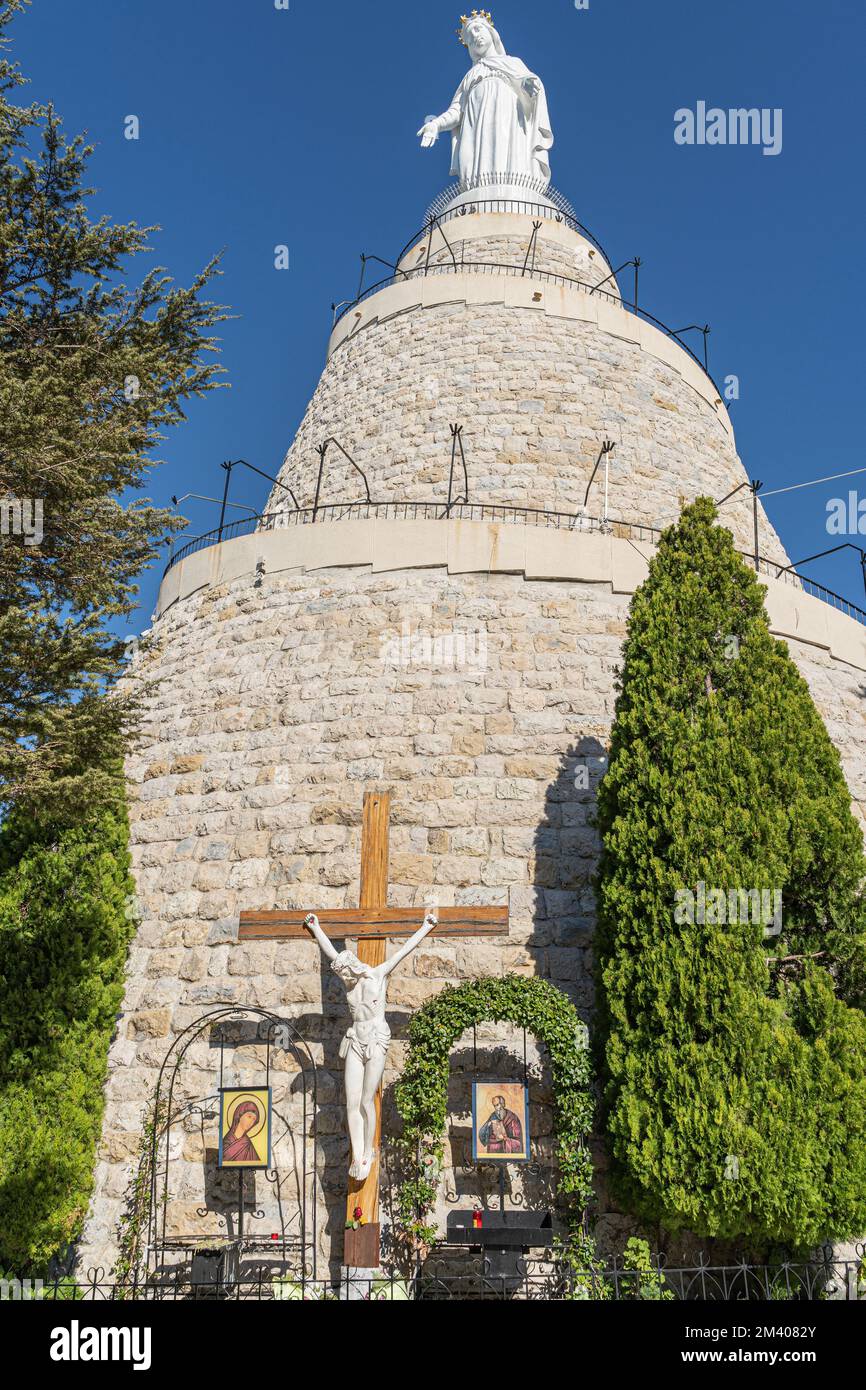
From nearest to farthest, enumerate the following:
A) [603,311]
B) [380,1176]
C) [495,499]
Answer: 1. [380,1176]
2. [495,499]
3. [603,311]

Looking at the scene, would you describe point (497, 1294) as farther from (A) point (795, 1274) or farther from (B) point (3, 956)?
(B) point (3, 956)

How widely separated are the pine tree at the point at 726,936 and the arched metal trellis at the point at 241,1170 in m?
2.63

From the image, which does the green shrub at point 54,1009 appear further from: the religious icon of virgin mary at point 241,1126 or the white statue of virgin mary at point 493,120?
the white statue of virgin mary at point 493,120

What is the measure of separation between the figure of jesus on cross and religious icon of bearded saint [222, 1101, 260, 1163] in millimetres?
787

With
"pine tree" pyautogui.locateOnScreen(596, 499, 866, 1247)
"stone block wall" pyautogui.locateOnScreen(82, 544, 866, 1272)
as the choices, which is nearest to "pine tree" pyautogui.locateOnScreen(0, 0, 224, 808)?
"stone block wall" pyautogui.locateOnScreen(82, 544, 866, 1272)

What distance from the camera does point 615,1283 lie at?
720cm

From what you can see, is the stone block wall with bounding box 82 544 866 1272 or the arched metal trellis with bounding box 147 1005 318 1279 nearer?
the arched metal trellis with bounding box 147 1005 318 1279

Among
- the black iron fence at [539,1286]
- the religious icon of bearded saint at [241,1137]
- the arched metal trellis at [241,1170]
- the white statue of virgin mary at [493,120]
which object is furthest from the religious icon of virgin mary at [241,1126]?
the white statue of virgin mary at [493,120]

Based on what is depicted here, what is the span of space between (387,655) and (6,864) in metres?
4.27

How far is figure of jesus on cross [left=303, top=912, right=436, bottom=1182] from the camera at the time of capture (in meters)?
7.99

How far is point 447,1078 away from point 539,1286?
1639 mm

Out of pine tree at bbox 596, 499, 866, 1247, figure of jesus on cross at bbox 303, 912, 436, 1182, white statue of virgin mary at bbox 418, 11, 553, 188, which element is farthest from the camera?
white statue of virgin mary at bbox 418, 11, 553, 188

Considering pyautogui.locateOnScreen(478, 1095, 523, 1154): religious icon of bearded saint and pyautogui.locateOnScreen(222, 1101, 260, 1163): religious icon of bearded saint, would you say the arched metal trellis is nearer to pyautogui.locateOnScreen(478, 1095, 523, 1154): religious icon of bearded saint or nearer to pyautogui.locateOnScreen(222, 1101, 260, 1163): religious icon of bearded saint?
pyautogui.locateOnScreen(222, 1101, 260, 1163): religious icon of bearded saint
